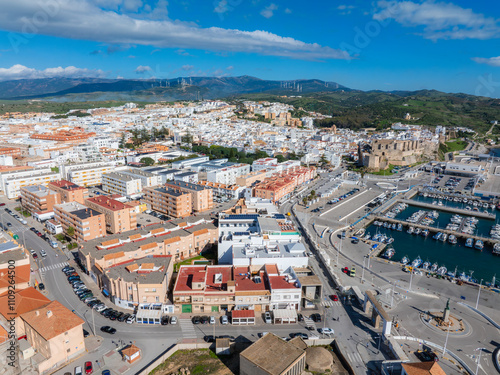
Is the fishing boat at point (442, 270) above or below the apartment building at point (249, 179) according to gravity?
below

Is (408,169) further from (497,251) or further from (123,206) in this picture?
(123,206)

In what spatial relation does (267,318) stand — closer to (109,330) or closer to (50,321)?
(109,330)

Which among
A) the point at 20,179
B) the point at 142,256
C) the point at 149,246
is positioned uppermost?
the point at 20,179

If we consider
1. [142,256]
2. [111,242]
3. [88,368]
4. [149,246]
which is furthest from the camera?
[111,242]

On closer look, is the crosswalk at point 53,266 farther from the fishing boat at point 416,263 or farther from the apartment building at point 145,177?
the fishing boat at point 416,263

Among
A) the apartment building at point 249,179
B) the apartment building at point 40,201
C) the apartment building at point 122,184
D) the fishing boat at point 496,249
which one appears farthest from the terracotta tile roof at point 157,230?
the fishing boat at point 496,249

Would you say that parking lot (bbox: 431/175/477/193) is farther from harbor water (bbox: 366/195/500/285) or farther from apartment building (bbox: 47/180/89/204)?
apartment building (bbox: 47/180/89/204)

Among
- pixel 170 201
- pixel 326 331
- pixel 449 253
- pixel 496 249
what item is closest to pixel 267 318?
pixel 326 331

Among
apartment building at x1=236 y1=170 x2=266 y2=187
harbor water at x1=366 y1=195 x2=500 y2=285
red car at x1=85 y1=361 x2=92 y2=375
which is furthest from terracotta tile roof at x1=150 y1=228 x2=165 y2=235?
harbor water at x1=366 y1=195 x2=500 y2=285
